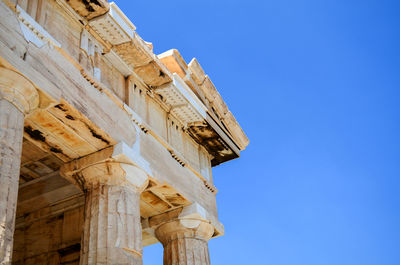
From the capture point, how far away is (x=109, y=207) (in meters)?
11.1

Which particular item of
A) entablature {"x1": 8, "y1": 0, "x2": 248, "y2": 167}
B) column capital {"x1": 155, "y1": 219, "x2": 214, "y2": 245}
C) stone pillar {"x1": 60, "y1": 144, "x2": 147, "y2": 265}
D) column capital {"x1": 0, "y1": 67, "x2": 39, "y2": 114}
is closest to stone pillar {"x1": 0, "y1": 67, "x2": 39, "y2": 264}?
column capital {"x1": 0, "y1": 67, "x2": 39, "y2": 114}

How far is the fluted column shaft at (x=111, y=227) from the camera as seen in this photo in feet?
34.3

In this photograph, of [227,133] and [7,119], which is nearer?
[7,119]

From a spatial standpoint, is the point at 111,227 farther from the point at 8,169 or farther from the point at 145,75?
the point at 145,75

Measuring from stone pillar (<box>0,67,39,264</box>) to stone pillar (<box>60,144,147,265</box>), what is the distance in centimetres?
238

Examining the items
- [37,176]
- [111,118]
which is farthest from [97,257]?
[37,176]

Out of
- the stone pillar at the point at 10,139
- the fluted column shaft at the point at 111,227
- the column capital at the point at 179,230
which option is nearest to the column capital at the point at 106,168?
the fluted column shaft at the point at 111,227

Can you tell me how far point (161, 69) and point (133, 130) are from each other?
1.92 m

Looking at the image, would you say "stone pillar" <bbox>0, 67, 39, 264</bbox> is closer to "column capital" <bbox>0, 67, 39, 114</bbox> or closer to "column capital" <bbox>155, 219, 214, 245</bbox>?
"column capital" <bbox>0, 67, 39, 114</bbox>

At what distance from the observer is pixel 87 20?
11.9m

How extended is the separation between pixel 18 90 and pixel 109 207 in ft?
10.6

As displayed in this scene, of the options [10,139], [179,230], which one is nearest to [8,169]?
[10,139]

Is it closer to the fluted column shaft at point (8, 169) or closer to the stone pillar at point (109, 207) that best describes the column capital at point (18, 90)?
the fluted column shaft at point (8, 169)

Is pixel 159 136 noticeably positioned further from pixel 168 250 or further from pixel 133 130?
pixel 168 250
